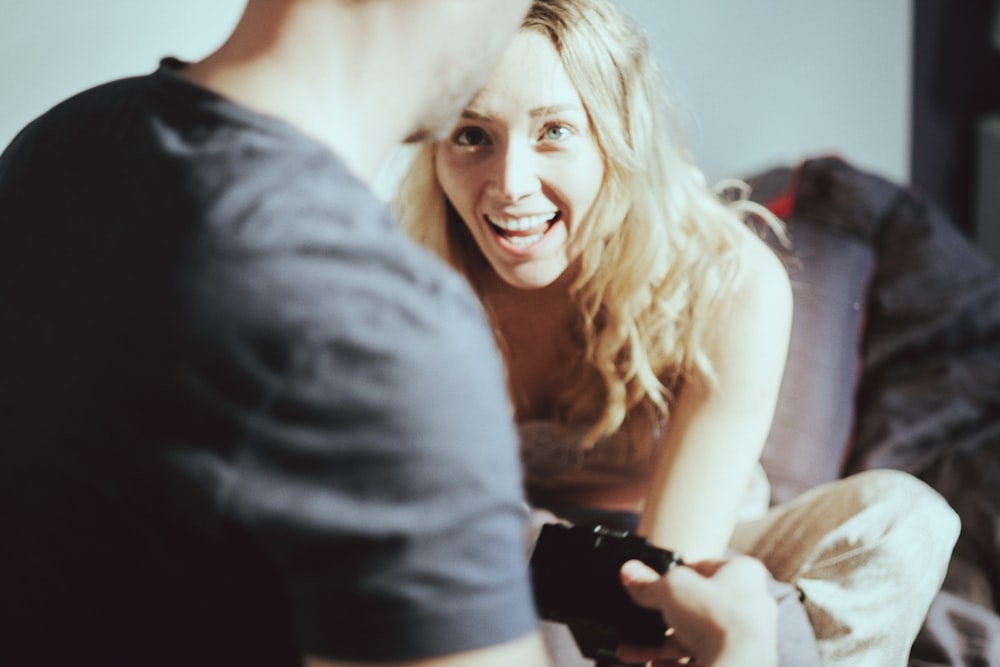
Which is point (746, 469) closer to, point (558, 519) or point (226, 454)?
point (558, 519)

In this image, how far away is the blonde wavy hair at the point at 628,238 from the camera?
1.04 meters

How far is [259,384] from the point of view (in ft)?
1.64

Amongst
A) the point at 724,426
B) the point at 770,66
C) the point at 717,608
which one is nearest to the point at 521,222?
the point at 724,426

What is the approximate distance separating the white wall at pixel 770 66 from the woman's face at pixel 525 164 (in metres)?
0.42

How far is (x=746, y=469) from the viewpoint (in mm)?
1090

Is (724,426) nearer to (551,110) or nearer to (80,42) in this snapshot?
(551,110)

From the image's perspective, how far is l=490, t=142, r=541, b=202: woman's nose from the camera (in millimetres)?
1004

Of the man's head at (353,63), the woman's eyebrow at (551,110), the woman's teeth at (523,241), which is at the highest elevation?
the man's head at (353,63)

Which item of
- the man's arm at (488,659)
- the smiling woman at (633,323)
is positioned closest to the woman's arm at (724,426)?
the smiling woman at (633,323)

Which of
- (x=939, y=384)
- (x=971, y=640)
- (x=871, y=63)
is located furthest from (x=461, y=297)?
(x=871, y=63)

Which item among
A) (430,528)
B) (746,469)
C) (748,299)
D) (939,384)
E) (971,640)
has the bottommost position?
(971,640)

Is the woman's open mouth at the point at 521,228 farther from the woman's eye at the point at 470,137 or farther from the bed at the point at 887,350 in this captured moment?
the bed at the point at 887,350

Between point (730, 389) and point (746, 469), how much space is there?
0.27ft

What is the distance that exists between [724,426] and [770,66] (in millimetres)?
1196
